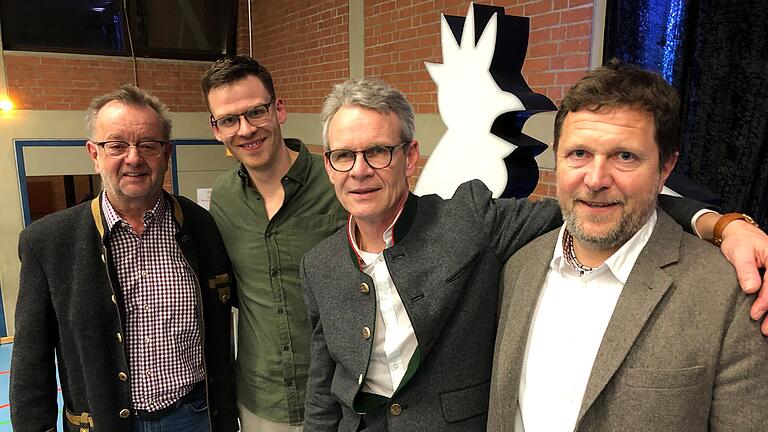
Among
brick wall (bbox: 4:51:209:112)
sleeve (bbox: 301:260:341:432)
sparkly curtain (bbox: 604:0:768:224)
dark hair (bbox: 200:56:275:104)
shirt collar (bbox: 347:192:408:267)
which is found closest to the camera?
shirt collar (bbox: 347:192:408:267)

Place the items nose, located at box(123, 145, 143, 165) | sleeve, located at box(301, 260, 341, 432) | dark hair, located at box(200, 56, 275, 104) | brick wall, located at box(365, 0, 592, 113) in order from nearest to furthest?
1. sleeve, located at box(301, 260, 341, 432)
2. nose, located at box(123, 145, 143, 165)
3. dark hair, located at box(200, 56, 275, 104)
4. brick wall, located at box(365, 0, 592, 113)

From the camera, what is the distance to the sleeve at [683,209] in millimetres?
1247

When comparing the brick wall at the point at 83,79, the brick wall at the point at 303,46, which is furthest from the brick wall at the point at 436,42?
the brick wall at the point at 83,79

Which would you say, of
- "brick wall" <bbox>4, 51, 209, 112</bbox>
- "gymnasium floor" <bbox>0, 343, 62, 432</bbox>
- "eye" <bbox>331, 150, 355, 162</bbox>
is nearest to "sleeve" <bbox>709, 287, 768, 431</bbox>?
Answer: "eye" <bbox>331, 150, 355, 162</bbox>

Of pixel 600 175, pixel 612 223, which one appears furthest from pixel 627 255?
pixel 600 175

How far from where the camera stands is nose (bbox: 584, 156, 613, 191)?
1133mm

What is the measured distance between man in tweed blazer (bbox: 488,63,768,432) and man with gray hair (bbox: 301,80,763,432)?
121mm

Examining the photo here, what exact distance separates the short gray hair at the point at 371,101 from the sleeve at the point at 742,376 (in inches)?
35.3

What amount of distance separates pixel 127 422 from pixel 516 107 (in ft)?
5.68

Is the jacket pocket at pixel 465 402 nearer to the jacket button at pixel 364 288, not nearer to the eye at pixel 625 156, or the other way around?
the jacket button at pixel 364 288

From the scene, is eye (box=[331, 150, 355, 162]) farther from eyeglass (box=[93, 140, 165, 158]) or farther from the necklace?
eyeglass (box=[93, 140, 165, 158])

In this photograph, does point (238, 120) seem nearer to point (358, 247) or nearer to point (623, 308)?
point (358, 247)

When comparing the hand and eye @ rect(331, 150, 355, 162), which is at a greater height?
eye @ rect(331, 150, 355, 162)

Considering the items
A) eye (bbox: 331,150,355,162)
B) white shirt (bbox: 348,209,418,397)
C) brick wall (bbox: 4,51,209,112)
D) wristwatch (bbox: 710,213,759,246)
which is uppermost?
brick wall (bbox: 4,51,209,112)
